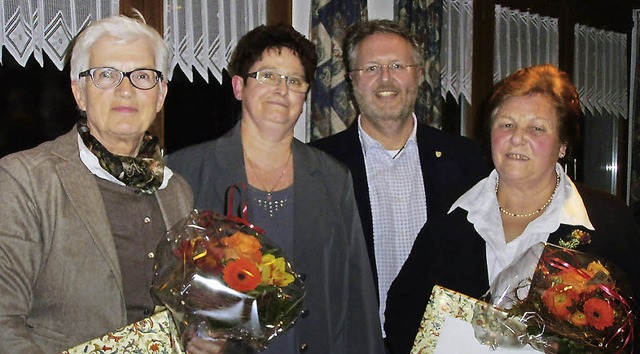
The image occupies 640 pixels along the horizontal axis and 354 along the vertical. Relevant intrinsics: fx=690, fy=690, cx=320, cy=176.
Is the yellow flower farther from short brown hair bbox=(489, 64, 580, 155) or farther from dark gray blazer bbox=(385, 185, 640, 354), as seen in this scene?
short brown hair bbox=(489, 64, 580, 155)

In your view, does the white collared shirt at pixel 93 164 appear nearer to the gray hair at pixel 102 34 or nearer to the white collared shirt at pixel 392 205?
the gray hair at pixel 102 34

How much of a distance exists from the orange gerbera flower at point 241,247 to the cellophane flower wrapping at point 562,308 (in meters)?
0.66

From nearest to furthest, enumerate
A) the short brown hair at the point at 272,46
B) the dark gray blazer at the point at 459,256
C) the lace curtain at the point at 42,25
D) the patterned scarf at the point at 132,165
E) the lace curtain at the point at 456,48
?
the patterned scarf at the point at 132,165, the dark gray blazer at the point at 459,256, the short brown hair at the point at 272,46, the lace curtain at the point at 42,25, the lace curtain at the point at 456,48

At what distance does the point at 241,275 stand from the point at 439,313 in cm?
66

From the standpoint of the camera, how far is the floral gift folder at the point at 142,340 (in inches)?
66.3

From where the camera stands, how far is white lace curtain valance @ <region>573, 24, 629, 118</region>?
6.52 m

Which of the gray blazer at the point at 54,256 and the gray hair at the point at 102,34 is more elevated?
the gray hair at the point at 102,34

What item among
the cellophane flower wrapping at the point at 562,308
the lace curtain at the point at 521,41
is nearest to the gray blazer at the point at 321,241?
the cellophane flower wrapping at the point at 562,308

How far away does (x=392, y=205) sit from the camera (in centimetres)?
280

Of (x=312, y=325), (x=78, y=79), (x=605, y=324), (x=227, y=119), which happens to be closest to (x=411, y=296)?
(x=312, y=325)

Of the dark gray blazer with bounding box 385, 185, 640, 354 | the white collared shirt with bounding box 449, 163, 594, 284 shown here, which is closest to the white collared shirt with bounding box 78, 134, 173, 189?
the dark gray blazer with bounding box 385, 185, 640, 354

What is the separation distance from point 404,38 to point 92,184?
1539mm

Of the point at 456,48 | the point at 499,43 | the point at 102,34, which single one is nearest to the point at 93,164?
the point at 102,34

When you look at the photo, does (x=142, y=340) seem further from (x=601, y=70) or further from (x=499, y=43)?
(x=601, y=70)
